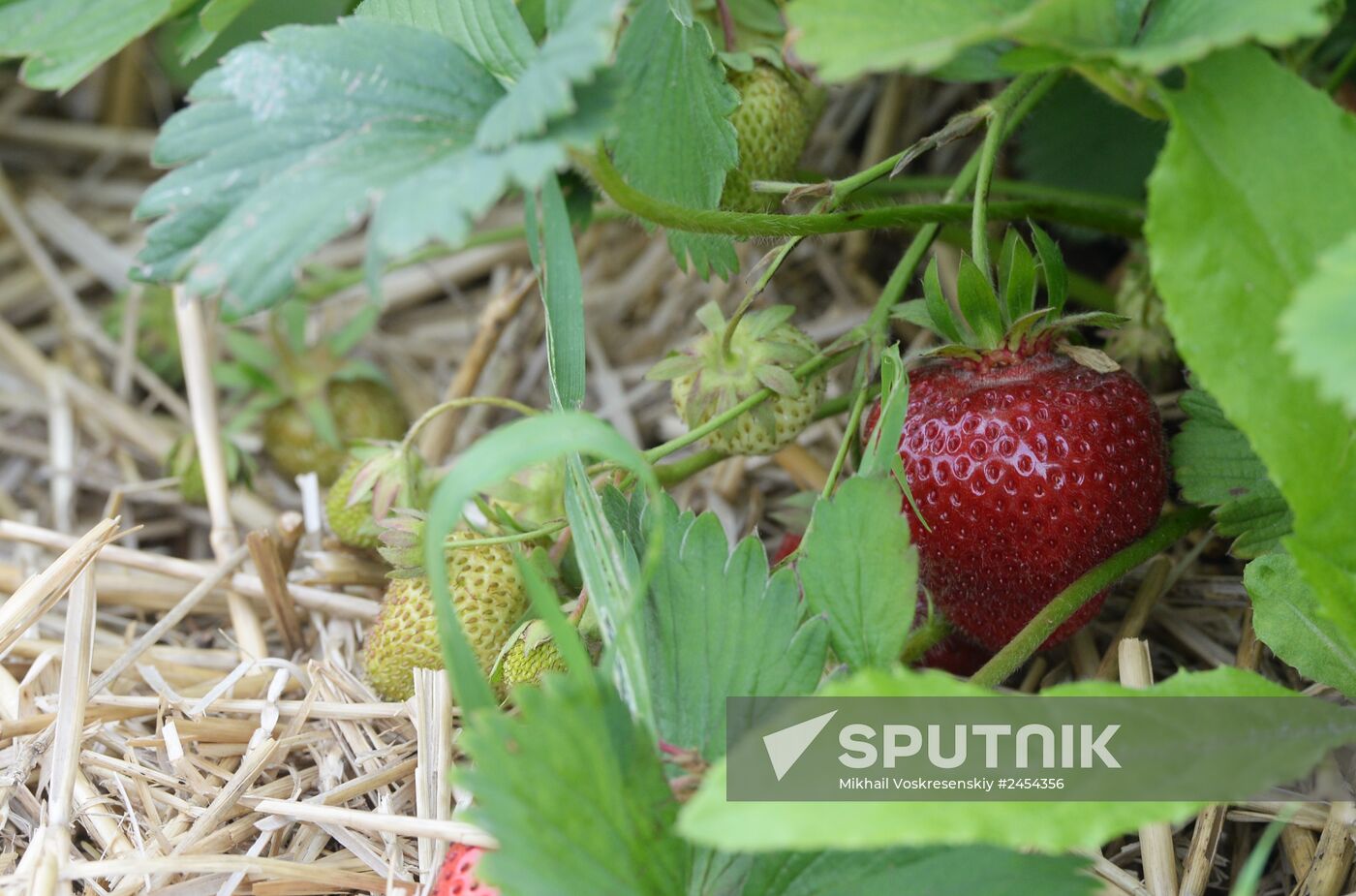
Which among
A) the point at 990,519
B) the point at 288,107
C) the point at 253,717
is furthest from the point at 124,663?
the point at 990,519

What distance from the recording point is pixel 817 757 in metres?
0.63

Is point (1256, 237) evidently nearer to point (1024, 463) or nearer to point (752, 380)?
point (1024, 463)

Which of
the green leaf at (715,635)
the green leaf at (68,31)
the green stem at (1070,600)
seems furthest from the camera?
the green leaf at (68,31)

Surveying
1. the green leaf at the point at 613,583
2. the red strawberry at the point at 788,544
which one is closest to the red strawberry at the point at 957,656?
the red strawberry at the point at 788,544

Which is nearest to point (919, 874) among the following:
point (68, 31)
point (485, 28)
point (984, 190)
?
point (984, 190)

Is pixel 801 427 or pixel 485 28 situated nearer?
pixel 485 28

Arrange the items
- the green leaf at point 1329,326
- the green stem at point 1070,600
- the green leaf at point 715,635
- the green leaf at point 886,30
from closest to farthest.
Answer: the green leaf at point 1329,326, the green leaf at point 886,30, the green leaf at point 715,635, the green stem at point 1070,600

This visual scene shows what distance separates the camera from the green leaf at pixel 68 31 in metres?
0.89

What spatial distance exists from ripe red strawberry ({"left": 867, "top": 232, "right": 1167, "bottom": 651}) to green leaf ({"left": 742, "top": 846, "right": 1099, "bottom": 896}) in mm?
266

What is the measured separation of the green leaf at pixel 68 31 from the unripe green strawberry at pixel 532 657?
0.52m

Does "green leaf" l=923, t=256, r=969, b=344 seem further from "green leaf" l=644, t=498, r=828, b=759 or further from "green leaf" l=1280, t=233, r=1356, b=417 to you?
"green leaf" l=1280, t=233, r=1356, b=417

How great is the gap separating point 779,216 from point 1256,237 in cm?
29

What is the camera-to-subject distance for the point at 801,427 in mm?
900

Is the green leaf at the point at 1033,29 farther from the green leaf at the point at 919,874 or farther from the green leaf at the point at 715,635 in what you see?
the green leaf at the point at 919,874
